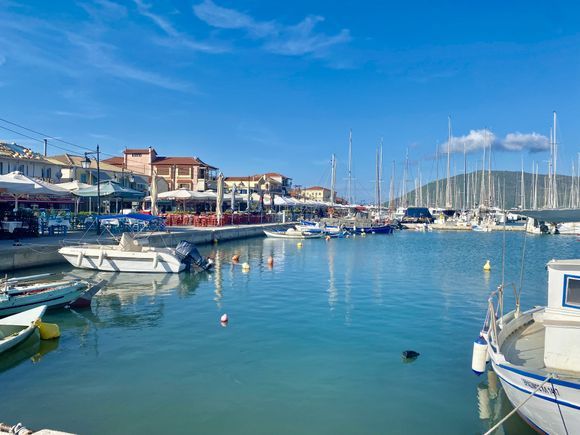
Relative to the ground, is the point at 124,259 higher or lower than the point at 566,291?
lower

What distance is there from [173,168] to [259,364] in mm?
72780

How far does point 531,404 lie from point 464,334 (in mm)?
7152

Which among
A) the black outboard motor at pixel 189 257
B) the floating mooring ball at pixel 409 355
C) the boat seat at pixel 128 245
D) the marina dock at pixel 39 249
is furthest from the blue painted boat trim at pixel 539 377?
the marina dock at pixel 39 249

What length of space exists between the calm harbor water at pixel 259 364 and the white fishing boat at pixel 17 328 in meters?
0.42

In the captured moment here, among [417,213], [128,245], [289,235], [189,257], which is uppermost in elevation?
[417,213]

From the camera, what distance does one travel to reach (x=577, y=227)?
70875mm

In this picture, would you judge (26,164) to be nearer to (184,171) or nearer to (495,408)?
(184,171)

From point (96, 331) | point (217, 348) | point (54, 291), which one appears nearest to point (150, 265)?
point (54, 291)

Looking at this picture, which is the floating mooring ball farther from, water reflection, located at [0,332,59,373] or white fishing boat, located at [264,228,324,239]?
white fishing boat, located at [264,228,324,239]

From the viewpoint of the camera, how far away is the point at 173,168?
265ft

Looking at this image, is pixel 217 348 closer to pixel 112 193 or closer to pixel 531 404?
pixel 531 404

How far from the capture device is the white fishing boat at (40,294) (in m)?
14.8

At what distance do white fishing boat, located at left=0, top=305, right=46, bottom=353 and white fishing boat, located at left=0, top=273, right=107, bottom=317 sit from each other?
189 centimetres

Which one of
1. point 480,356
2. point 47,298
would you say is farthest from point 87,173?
point 480,356
